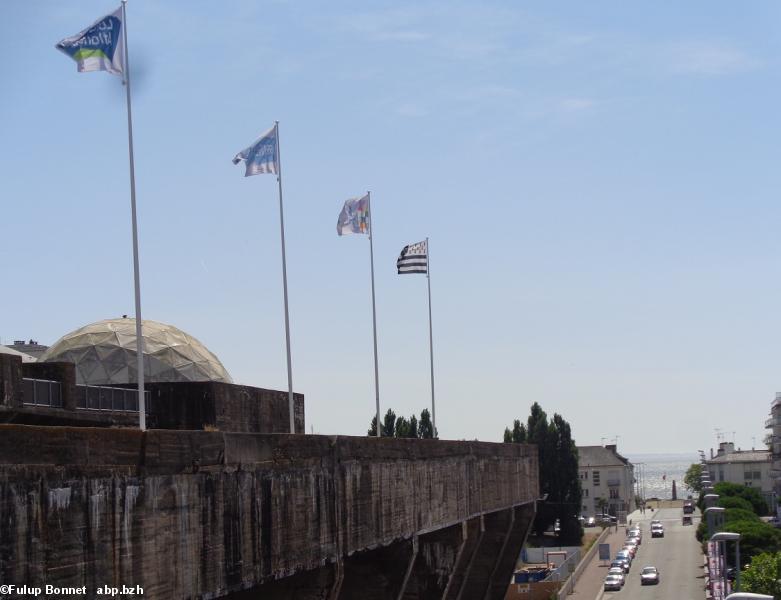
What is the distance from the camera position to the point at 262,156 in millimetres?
29016

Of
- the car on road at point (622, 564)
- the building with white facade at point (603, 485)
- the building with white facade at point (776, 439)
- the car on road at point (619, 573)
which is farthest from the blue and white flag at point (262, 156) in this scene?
the building with white facade at point (603, 485)

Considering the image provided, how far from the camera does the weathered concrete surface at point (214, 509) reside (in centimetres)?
1226

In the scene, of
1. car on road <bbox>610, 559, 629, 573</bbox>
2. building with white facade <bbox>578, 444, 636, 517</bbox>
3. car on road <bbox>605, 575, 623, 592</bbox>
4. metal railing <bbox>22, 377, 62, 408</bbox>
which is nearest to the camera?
metal railing <bbox>22, 377, 62, 408</bbox>

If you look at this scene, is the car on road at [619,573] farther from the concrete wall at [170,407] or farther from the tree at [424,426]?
the concrete wall at [170,407]

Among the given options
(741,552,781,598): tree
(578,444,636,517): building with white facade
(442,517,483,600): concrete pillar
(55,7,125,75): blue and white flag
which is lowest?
(578,444,636,517): building with white facade

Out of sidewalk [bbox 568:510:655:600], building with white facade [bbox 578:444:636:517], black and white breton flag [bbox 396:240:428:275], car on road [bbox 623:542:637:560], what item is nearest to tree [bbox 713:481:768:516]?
car on road [bbox 623:542:637:560]

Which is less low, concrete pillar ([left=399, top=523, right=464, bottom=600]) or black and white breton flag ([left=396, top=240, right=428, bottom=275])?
black and white breton flag ([left=396, top=240, right=428, bottom=275])

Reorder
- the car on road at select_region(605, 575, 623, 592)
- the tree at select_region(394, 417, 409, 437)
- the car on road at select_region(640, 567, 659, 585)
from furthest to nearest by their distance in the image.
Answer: the tree at select_region(394, 417, 409, 437) → the car on road at select_region(640, 567, 659, 585) → the car on road at select_region(605, 575, 623, 592)

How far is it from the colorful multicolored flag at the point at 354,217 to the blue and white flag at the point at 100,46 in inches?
569

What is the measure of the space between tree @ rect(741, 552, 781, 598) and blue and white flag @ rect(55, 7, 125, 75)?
1253 inches

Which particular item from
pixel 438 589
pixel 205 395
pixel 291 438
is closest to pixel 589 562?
pixel 438 589

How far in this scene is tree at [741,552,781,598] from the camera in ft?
140

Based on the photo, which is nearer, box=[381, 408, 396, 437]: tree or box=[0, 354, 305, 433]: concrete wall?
box=[0, 354, 305, 433]: concrete wall

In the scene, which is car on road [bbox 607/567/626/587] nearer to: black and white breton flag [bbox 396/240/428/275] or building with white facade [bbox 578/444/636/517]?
black and white breton flag [bbox 396/240/428/275]
